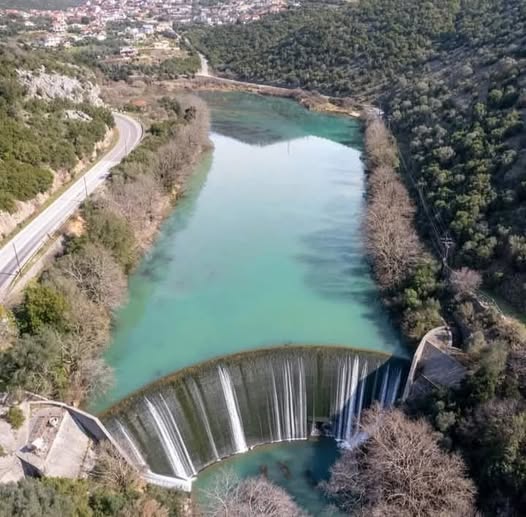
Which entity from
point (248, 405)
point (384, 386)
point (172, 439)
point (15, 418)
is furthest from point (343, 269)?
point (15, 418)

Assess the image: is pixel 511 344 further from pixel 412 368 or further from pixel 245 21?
pixel 245 21

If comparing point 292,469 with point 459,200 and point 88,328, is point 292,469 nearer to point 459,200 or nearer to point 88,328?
point 88,328

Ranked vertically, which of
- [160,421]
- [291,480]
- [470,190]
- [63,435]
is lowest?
[291,480]

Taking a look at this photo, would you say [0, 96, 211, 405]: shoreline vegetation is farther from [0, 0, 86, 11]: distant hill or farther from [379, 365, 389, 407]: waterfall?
[0, 0, 86, 11]: distant hill

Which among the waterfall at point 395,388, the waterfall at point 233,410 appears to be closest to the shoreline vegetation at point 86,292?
the waterfall at point 233,410

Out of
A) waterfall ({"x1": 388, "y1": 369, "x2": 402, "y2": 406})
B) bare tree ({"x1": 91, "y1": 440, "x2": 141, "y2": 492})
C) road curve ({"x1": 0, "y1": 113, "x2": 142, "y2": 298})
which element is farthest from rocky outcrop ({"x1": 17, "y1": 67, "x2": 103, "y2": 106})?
waterfall ({"x1": 388, "y1": 369, "x2": 402, "y2": 406})

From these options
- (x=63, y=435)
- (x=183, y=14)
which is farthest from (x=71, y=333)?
(x=183, y=14)

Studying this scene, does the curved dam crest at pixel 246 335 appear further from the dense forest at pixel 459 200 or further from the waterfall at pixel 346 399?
the dense forest at pixel 459 200
